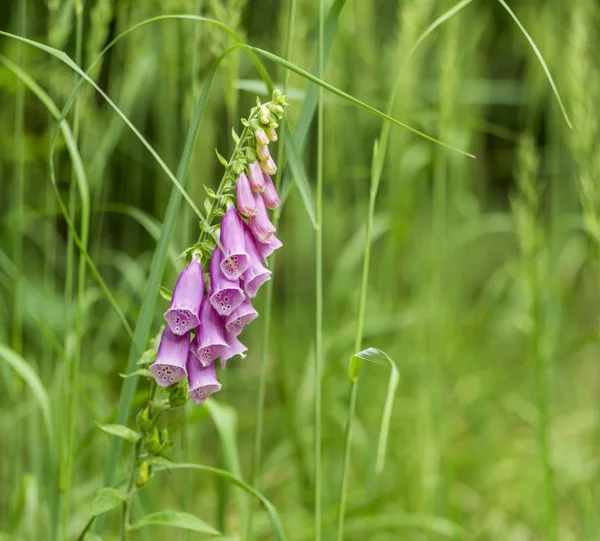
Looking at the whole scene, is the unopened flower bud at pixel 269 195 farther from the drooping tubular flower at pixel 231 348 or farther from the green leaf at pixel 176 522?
the green leaf at pixel 176 522

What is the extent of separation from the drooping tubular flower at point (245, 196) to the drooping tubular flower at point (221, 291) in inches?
2.1

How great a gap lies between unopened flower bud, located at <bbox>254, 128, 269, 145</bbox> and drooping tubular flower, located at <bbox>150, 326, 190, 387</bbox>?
22 centimetres

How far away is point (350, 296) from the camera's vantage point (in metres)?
2.39

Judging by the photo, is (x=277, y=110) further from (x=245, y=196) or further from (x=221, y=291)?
(x=221, y=291)

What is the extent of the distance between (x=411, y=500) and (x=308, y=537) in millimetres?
331

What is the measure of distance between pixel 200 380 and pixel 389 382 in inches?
8.2

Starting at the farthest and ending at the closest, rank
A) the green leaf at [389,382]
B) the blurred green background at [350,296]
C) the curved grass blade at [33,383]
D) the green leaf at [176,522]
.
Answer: the blurred green background at [350,296] → the curved grass blade at [33,383] → the green leaf at [176,522] → the green leaf at [389,382]

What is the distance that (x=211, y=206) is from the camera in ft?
2.87

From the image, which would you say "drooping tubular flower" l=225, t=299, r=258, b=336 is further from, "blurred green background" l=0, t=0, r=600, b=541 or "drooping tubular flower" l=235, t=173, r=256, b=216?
"blurred green background" l=0, t=0, r=600, b=541

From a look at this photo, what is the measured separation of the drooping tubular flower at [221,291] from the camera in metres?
0.84

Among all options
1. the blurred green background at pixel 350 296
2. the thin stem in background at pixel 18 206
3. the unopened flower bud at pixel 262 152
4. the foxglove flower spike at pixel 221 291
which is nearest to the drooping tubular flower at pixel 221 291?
the foxglove flower spike at pixel 221 291

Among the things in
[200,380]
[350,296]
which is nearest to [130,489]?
[200,380]

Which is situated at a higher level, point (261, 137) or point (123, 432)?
point (261, 137)

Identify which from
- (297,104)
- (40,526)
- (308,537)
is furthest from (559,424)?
(40,526)
